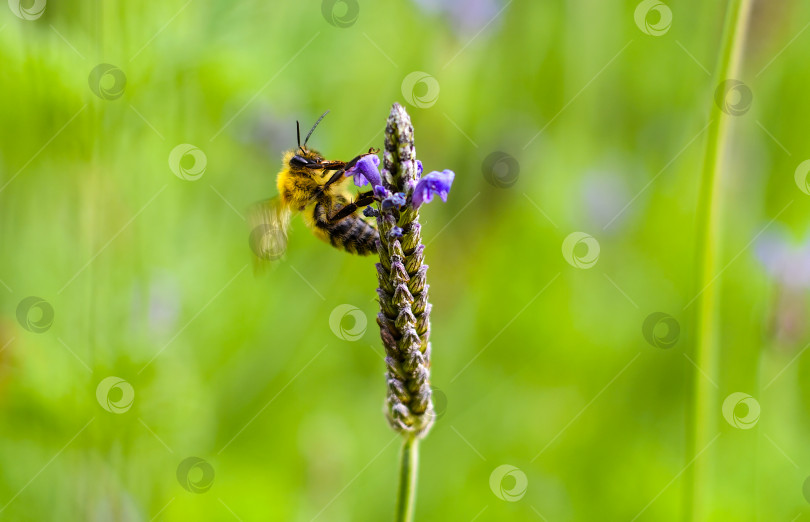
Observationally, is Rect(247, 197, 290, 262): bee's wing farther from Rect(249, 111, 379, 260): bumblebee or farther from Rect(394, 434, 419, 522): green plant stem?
Rect(394, 434, 419, 522): green plant stem

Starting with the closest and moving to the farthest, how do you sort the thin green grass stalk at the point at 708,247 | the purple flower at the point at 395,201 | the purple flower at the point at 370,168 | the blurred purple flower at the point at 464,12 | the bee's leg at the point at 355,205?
the purple flower at the point at 395,201 → the thin green grass stalk at the point at 708,247 → the purple flower at the point at 370,168 → the bee's leg at the point at 355,205 → the blurred purple flower at the point at 464,12

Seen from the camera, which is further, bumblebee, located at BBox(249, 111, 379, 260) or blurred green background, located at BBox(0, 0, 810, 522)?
blurred green background, located at BBox(0, 0, 810, 522)

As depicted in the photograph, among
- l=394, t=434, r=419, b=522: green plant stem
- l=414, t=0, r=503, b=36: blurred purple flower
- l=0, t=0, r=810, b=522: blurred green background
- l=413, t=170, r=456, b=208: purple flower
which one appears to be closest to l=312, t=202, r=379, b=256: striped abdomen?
l=0, t=0, r=810, b=522: blurred green background

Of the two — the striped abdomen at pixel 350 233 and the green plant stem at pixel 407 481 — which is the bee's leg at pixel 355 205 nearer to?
the striped abdomen at pixel 350 233

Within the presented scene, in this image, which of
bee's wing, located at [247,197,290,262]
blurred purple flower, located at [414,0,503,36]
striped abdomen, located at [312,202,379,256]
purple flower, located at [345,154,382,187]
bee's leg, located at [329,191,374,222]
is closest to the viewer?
purple flower, located at [345,154,382,187]

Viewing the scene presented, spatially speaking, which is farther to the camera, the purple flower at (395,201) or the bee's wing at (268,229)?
the bee's wing at (268,229)

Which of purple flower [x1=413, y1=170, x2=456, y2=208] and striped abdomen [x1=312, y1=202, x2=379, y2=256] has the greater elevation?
purple flower [x1=413, y1=170, x2=456, y2=208]

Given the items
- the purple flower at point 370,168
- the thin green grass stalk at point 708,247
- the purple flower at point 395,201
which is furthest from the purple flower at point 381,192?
the thin green grass stalk at point 708,247
